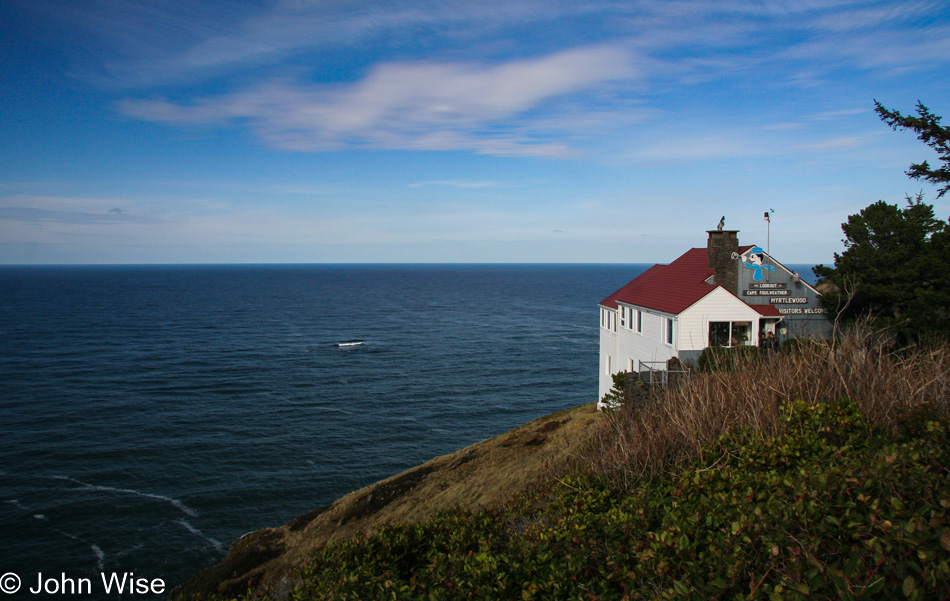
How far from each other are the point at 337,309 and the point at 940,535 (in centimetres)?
13985

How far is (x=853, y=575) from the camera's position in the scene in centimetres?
552

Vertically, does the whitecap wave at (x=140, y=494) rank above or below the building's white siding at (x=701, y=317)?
below

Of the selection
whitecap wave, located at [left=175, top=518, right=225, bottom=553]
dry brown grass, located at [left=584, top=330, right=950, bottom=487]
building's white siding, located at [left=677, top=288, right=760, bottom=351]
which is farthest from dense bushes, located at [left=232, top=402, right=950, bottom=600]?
whitecap wave, located at [left=175, top=518, right=225, bottom=553]

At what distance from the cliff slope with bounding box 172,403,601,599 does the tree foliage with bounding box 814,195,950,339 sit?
52.7ft

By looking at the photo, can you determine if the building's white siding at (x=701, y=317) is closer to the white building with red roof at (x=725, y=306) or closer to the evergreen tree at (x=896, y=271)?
the white building with red roof at (x=725, y=306)

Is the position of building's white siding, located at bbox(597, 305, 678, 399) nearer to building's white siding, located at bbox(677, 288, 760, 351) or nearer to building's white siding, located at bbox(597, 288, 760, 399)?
building's white siding, located at bbox(597, 288, 760, 399)

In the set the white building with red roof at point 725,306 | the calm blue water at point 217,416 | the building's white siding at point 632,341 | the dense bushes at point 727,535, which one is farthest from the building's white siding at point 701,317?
the calm blue water at point 217,416

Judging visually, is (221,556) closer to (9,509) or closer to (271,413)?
(9,509)

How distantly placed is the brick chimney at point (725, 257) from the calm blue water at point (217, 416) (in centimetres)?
2509

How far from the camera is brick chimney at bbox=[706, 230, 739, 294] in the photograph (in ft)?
96.8

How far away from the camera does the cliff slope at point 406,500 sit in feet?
77.9

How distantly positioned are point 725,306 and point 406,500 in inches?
757

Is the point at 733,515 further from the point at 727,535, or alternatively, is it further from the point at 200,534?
the point at 200,534

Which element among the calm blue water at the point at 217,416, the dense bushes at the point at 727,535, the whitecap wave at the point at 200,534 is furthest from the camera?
the calm blue water at the point at 217,416
